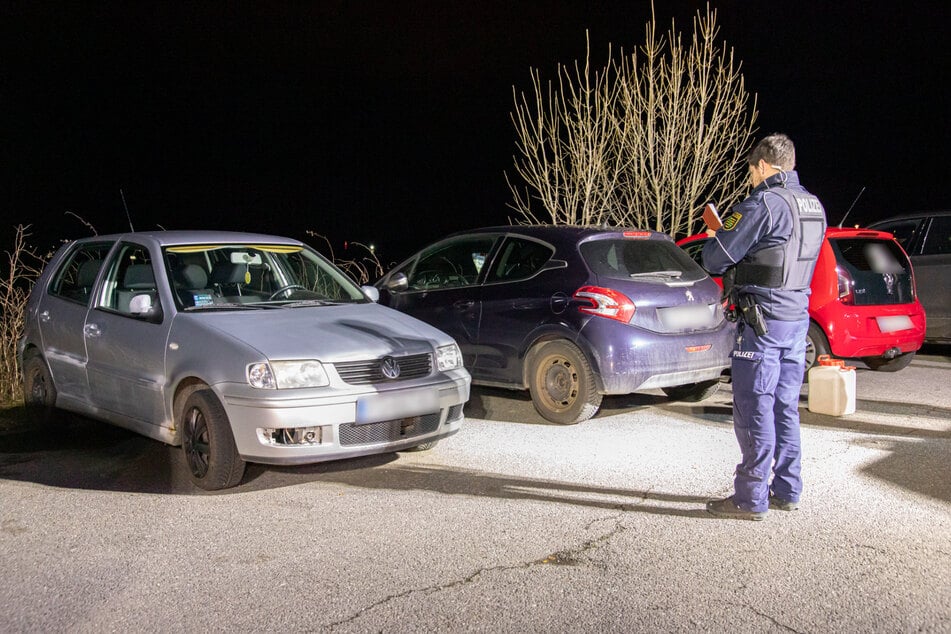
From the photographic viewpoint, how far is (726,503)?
183 inches

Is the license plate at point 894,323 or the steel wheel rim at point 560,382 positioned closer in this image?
the steel wheel rim at point 560,382

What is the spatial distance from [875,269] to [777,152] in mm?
4618

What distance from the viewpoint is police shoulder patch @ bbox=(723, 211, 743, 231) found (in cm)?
461

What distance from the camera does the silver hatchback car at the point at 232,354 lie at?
4965mm

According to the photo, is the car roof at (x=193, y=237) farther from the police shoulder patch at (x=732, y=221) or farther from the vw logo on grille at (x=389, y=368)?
the police shoulder patch at (x=732, y=221)

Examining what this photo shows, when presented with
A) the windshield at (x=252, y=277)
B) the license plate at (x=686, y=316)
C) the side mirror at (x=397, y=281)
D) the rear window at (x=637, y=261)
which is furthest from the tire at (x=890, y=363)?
the windshield at (x=252, y=277)

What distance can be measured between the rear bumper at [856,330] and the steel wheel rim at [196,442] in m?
5.94

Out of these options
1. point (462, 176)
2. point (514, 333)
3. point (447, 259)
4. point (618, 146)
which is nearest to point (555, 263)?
point (514, 333)

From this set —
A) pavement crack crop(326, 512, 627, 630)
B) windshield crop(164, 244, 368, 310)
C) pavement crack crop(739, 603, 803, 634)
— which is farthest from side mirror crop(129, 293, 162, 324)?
pavement crack crop(739, 603, 803, 634)

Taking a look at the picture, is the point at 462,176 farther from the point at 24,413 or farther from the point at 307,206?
the point at 24,413

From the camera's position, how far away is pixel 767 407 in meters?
4.53

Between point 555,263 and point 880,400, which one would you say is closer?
point 555,263

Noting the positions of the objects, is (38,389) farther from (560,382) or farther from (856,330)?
(856,330)

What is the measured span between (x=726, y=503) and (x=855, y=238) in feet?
16.6
